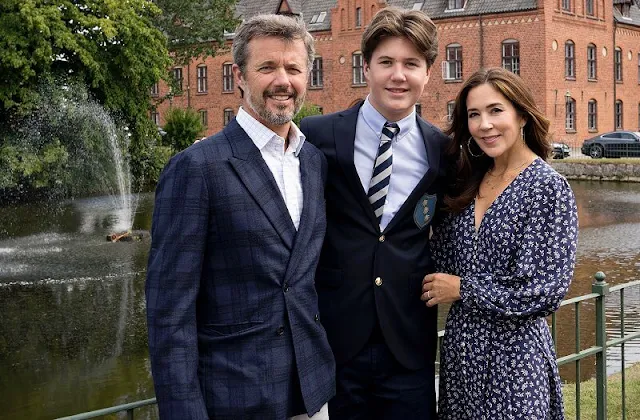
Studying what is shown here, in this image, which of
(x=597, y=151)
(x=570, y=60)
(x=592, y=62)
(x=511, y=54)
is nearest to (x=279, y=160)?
(x=597, y=151)

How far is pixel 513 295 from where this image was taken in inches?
134

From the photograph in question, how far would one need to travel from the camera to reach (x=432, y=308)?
3.79 meters

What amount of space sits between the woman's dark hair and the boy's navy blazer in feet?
0.43

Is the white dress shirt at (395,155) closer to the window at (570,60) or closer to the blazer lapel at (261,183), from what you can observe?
the blazer lapel at (261,183)

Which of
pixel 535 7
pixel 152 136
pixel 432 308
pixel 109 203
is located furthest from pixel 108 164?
pixel 432 308

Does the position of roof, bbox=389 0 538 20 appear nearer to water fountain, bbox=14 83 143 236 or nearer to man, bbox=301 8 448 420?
water fountain, bbox=14 83 143 236

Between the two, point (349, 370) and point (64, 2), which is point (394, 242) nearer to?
point (349, 370)

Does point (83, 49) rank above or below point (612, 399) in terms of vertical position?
above

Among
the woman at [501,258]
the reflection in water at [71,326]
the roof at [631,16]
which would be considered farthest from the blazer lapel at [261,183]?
the roof at [631,16]

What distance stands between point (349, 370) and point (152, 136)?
28912mm

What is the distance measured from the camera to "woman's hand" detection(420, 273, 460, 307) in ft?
11.6

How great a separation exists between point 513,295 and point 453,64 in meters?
40.5

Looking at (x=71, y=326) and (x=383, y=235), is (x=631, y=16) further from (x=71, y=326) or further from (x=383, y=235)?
(x=383, y=235)

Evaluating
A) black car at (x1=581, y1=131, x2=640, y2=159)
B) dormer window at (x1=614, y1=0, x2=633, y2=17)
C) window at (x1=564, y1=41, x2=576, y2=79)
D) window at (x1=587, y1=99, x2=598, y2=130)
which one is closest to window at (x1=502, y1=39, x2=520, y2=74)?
window at (x1=564, y1=41, x2=576, y2=79)
